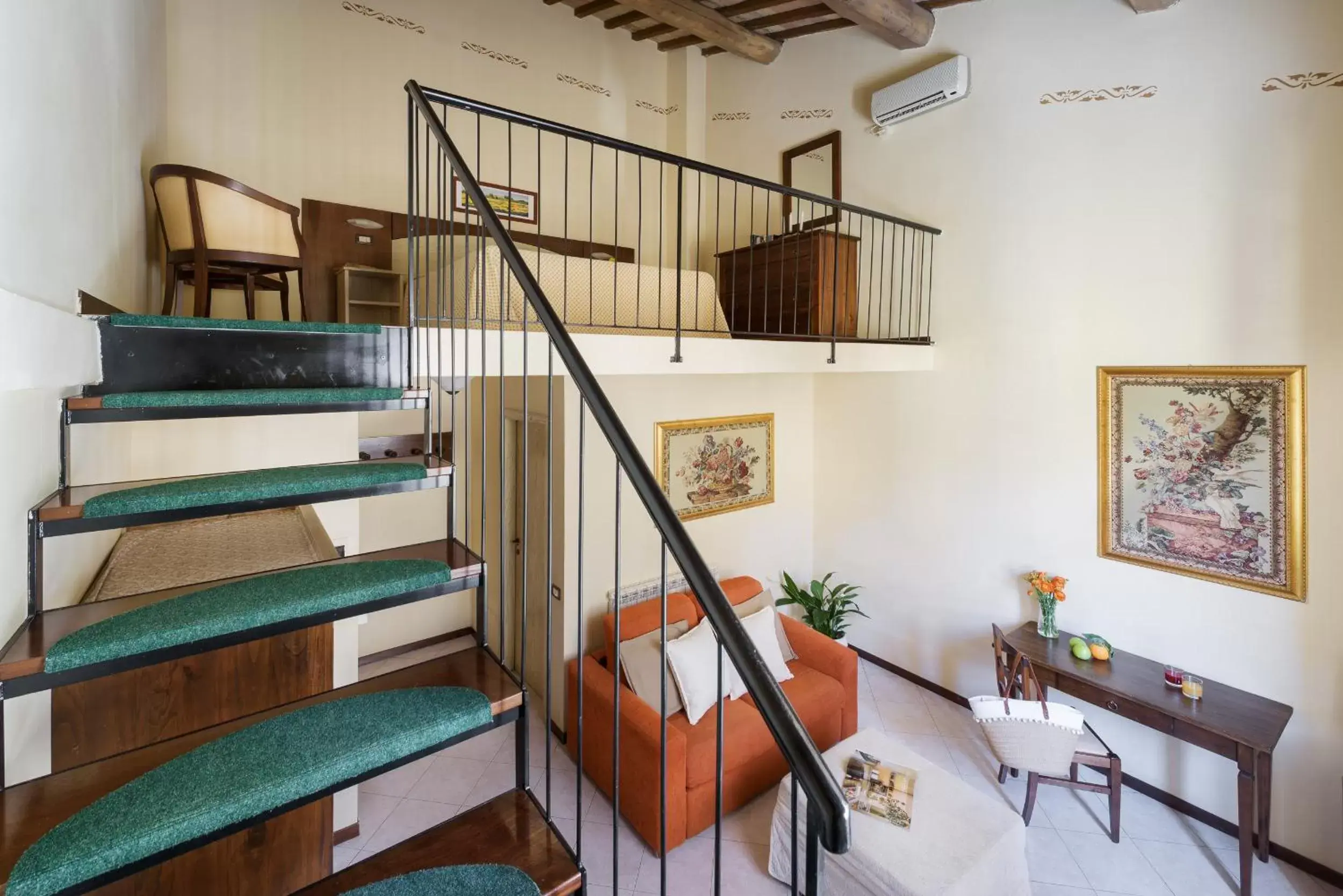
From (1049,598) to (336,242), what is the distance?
507 cm

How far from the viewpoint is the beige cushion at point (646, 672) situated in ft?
10.5

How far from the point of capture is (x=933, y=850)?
7.71ft

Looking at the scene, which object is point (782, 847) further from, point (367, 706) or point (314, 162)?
point (314, 162)

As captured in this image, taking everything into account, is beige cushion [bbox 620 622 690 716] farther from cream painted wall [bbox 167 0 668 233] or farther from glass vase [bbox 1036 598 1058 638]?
cream painted wall [bbox 167 0 668 233]

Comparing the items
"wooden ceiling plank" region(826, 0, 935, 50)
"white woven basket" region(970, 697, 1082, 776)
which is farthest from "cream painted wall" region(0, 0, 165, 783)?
"wooden ceiling plank" region(826, 0, 935, 50)

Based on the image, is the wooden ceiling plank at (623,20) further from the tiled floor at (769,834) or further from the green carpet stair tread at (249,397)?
the tiled floor at (769,834)

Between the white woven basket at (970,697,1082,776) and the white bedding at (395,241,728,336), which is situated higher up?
the white bedding at (395,241,728,336)

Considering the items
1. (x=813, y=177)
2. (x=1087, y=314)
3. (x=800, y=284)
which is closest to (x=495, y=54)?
(x=813, y=177)

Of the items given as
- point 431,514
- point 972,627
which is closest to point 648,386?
point 431,514

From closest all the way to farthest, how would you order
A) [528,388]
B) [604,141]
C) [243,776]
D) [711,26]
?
[243,776] → [528,388] → [604,141] → [711,26]

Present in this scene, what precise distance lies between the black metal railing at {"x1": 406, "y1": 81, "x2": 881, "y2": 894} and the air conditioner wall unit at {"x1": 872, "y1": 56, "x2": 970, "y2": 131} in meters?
0.72

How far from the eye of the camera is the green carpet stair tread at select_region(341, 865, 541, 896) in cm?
100

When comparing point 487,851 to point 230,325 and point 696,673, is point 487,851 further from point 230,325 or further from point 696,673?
point 696,673

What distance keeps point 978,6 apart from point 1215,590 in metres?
3.63
